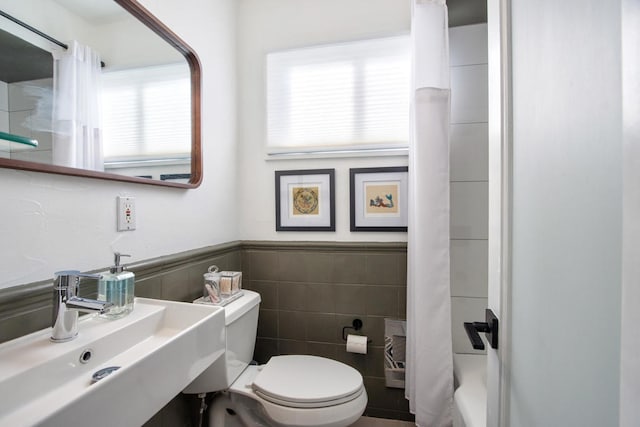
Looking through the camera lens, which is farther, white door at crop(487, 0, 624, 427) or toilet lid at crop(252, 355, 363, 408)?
toilet lid at crop(252, 355, 363, 408)

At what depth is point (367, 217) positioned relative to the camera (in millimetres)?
1534

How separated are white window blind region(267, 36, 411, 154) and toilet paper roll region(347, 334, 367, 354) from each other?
3.48 feet

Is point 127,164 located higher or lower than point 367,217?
higher

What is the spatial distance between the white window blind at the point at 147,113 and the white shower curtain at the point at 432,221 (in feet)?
3.49

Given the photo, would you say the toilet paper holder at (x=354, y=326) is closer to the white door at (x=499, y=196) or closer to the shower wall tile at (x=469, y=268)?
the shower wall tile at (x=469, y=268)

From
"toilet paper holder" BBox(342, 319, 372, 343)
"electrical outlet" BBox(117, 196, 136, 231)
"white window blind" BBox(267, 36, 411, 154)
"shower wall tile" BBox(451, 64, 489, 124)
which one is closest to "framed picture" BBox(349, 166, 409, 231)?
"white window blind" BBox(267, 36, 411, 154)

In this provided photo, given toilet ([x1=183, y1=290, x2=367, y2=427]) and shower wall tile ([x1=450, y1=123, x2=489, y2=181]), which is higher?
shower wall tile ([x1=450, y1=123, x2=489, y2=181])

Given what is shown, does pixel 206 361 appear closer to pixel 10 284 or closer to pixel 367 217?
pixel 10 284

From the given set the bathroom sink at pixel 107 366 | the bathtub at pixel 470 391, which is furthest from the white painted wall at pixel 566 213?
the bathroom sink at pixel 107 366

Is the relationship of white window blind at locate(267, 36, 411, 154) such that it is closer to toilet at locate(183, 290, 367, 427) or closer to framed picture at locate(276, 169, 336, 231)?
framed picture at locate(276, 169, 336, 231)

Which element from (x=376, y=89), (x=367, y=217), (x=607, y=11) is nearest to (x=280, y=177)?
(x=367, y=217)

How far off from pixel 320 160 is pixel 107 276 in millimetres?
1115

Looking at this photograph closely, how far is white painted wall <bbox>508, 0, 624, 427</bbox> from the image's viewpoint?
33cm

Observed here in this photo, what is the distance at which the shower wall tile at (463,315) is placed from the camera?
143 cm
